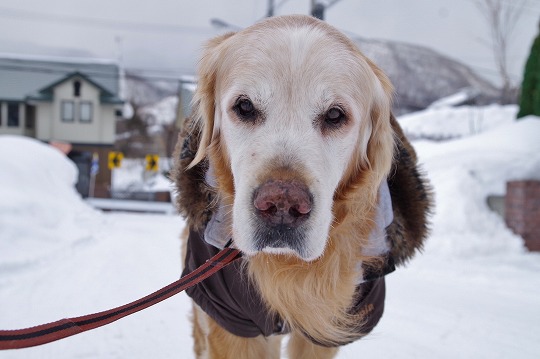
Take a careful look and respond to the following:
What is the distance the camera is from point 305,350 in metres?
2.50

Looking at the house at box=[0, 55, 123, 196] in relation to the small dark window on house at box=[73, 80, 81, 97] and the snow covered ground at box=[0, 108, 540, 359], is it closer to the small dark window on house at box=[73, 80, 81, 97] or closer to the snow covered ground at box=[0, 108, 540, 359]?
the small dark window on house at box=[73, 80, 81, 97]

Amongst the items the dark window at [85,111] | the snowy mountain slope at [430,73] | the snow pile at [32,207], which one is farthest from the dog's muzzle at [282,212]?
the snowy mountain slope at [430,73]

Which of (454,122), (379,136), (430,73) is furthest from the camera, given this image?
(430,73)

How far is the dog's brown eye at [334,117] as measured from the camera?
1.84 meters

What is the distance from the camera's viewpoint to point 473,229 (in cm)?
655

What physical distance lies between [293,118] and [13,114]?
3267cm

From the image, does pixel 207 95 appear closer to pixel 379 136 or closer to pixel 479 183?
pixel 379 136

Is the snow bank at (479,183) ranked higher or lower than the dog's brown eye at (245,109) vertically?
lower

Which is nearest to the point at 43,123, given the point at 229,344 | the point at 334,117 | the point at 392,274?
the point at 392,274

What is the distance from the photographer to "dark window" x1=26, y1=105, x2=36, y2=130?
99.5ft

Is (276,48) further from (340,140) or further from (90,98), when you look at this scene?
(90,98)

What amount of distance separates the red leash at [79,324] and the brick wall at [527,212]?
18.6 feet

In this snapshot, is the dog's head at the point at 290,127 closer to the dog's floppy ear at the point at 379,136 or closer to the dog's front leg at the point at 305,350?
the dog's floppy ear at the point at 379,136

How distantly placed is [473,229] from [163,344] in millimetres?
4780
